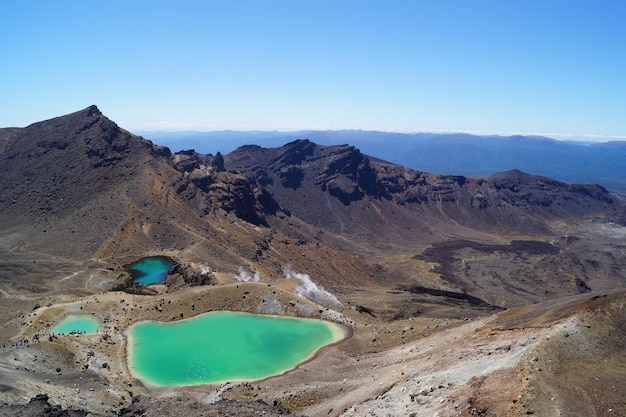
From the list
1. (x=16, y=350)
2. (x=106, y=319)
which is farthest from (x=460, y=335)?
(x=106, y=319)

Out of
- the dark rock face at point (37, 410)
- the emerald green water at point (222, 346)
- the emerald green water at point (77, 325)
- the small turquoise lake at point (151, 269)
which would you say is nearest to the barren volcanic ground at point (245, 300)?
the dark rock face at point (37, 410)

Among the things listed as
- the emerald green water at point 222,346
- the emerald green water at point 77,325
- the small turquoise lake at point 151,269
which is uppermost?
the emerald green water at point 77,325

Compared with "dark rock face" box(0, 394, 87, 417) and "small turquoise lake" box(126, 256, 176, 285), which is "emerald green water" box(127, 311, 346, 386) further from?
"small turquoise lake" box(126, 256, 176, 285)

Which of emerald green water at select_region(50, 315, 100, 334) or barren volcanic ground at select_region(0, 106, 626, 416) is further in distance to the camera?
emerald green water at select_region(50, 315, 100, 334)

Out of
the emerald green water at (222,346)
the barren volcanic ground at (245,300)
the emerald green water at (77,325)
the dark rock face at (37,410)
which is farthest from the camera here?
the emerald green water at (77,325)

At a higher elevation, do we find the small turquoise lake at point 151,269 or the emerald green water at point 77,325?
the emerald green water at point 77,325

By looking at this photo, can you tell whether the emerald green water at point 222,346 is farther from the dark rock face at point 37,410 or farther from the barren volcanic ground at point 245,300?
the dark rock face at point 37,410

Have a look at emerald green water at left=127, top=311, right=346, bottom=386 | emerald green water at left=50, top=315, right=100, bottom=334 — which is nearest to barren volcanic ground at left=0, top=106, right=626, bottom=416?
emerald green water at left=50, top=315, right=100, bottom=334
